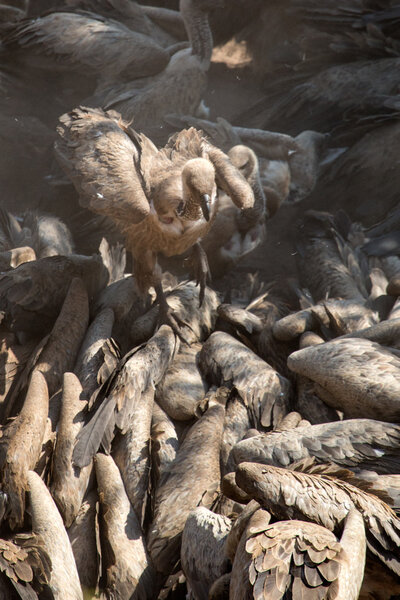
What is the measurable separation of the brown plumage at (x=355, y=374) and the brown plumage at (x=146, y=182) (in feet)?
3.49

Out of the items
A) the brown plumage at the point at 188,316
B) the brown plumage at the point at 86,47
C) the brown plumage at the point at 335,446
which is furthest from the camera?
the brown plumage at the point at 86,47

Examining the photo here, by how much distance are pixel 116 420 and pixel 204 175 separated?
1528mm

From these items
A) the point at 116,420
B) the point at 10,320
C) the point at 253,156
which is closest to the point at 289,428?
the point at 116,420

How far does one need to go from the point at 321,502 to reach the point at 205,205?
1.99 m

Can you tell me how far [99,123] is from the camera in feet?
14.0

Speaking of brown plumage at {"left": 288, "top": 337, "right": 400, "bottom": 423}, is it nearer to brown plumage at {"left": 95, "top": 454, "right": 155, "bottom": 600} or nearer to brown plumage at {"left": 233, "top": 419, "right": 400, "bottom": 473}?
brown plumage at {"left": 233, "top": 419, "right": 400, "bottom": 473}

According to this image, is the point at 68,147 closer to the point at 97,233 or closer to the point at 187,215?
the point at 187,215

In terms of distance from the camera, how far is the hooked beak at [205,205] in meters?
3.63

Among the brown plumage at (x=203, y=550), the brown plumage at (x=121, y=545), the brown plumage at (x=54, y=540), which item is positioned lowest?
the brown plumage at (x=121, y=545)

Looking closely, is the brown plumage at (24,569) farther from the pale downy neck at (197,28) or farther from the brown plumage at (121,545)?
the pale downy neck at (197,28)

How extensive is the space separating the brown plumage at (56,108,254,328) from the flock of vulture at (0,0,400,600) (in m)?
0.02

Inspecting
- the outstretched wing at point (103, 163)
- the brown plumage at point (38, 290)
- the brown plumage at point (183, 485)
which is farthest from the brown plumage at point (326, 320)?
the brown plumage at point (38, 290)

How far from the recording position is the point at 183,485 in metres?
2.89

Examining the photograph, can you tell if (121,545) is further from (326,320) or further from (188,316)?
(326,320)
